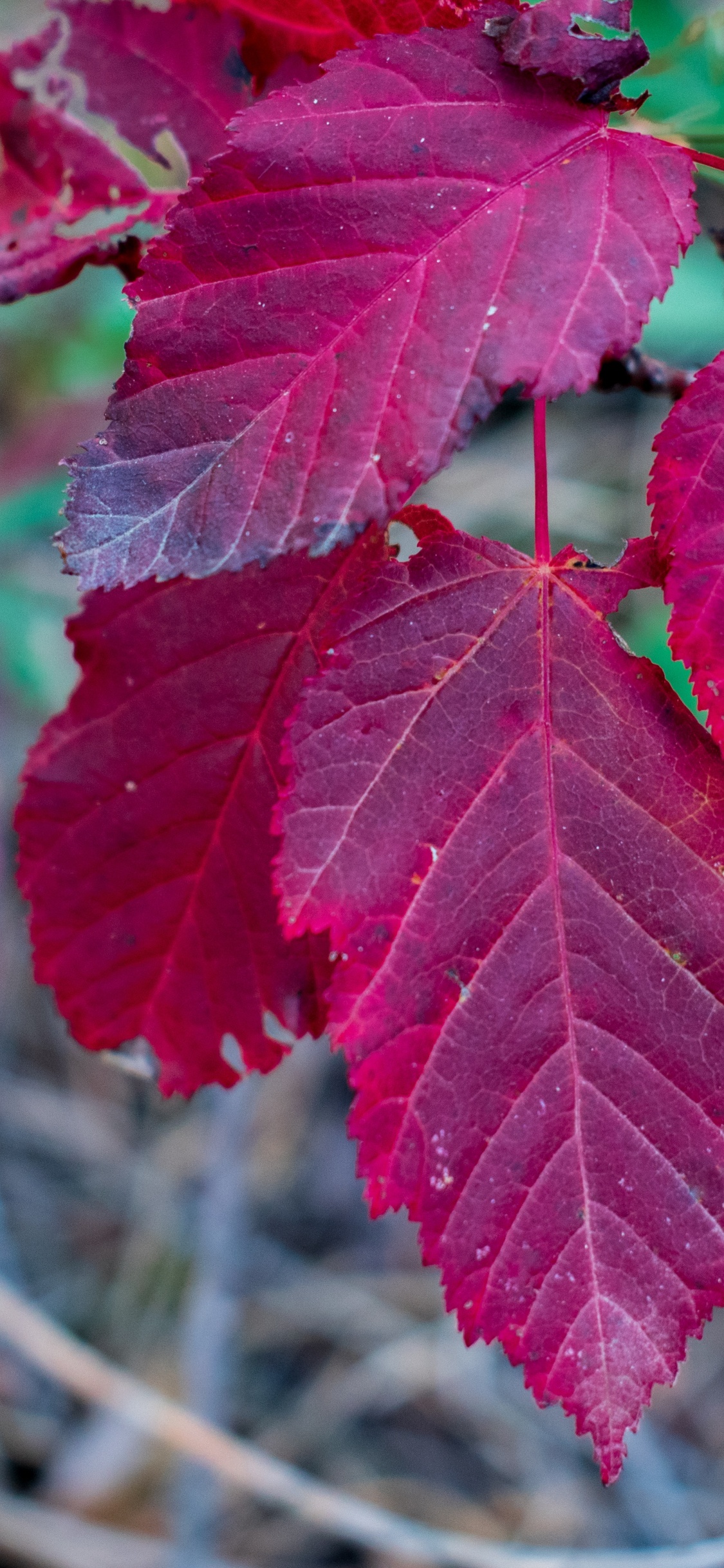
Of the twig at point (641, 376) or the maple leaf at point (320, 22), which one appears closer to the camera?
the maple leaf at point (320, 22)

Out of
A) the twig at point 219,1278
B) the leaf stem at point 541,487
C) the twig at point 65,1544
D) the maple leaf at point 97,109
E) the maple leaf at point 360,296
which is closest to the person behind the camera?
the maple leaf at point 360,296

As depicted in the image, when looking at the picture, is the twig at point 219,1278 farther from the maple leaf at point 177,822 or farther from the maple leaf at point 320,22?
the maple leaf at point 320,22

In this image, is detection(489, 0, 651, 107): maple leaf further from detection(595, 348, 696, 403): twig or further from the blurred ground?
the blurred ground

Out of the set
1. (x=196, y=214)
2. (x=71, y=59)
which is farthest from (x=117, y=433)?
(x=71, y=59)

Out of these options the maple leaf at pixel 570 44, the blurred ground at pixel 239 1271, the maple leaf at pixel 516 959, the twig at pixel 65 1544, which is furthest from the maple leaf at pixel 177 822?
the twig at pixel 65 1544

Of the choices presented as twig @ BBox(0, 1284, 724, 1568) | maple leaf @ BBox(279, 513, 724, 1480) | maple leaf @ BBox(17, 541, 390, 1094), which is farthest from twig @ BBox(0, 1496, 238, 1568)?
maple leaf @ BBox(279, 513, 724, 1480)

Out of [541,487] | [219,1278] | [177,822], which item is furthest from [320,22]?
[219,1278]

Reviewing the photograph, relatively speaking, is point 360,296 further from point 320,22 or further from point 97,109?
point 97,109
